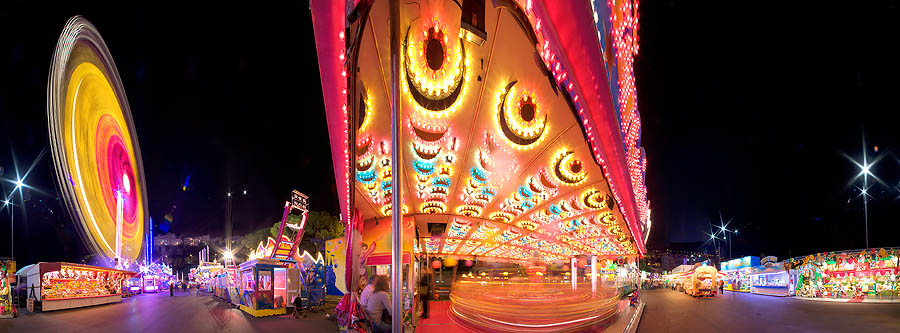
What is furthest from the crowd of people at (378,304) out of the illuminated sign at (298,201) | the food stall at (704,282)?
the food stall at (704,282)

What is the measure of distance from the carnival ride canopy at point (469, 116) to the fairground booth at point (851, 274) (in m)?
18.8

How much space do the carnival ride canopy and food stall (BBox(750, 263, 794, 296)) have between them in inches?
987

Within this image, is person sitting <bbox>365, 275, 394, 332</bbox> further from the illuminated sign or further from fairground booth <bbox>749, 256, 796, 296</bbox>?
fairground booth <bbox>749, 256, 796, 296</bbox>

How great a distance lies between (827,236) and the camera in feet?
147

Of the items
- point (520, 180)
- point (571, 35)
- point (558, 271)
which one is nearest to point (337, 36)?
point (571, 35)

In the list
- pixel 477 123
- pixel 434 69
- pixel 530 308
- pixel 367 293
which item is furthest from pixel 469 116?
pixel 530 308

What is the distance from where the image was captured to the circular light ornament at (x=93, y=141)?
27.2 m

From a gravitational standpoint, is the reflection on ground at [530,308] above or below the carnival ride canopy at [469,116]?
below

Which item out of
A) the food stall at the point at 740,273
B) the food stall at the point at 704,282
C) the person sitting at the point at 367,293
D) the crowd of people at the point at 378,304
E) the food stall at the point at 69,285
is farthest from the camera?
the food stall at the point at 740,273

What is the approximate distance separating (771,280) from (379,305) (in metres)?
40.1

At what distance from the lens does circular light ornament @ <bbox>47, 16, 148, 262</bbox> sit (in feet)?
89.1

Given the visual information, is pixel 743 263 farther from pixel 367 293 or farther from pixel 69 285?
pixel 69 285

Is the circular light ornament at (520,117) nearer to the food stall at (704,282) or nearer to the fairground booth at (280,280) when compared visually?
the fairground booth at (280,280)

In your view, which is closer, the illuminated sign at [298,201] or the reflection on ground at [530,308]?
the reflection on ground at [530,308]
